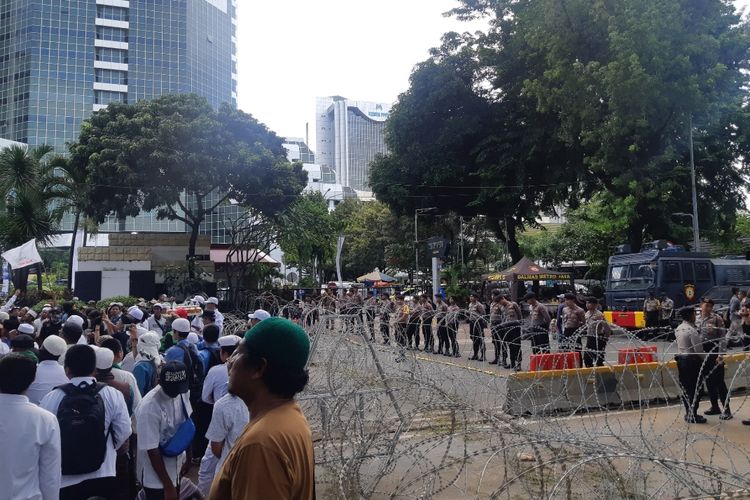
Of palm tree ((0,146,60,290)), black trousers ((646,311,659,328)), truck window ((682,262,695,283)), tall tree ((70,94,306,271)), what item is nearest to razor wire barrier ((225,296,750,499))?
black trousers ((646,311,659,328))

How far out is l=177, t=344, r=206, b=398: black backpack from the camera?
6520 millimetres

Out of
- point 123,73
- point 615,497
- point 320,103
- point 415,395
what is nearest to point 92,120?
point 415,395

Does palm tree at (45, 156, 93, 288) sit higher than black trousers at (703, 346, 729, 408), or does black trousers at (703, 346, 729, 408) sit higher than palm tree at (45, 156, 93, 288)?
palm tree at (45, 156, 93, 288)

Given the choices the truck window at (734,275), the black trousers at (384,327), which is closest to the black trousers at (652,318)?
the truck window at (734,275)

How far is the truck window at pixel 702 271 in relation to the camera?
21.6 meters

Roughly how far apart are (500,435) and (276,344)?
2481 mm

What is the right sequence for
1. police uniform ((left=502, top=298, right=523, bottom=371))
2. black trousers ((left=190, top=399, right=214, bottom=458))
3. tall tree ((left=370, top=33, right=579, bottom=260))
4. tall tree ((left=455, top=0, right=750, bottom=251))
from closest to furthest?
black trousers ((left=190, top=399, right=214, bottom=458))
police uniform ((left=502, top=298, right=523, bottom=371))
tall tree ((left=455, top=0, right=750, bottom=251))
tall tree ((left=370, top=33, right=579, bottom=260))

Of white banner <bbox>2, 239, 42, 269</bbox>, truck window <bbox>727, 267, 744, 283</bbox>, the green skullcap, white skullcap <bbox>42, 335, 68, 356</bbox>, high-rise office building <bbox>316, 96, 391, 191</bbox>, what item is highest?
high-rise office building <bbox>316, 96, 391, 191</bbox>

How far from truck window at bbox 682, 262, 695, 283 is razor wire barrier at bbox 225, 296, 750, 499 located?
10791mm

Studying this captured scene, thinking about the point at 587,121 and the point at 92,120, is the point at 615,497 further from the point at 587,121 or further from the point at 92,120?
the point at 92,120

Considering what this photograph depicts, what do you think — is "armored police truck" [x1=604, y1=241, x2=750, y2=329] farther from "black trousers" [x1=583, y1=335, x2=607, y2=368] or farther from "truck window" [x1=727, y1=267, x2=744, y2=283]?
"black trousers" [x1=583, y1=335, x2=607, y2=368]

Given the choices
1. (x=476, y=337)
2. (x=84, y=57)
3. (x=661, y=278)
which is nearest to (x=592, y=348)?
(x=476, y=337)

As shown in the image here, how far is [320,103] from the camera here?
148250mm

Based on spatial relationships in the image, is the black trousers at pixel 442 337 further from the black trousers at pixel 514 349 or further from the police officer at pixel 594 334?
the police officer at pixel 594 334
